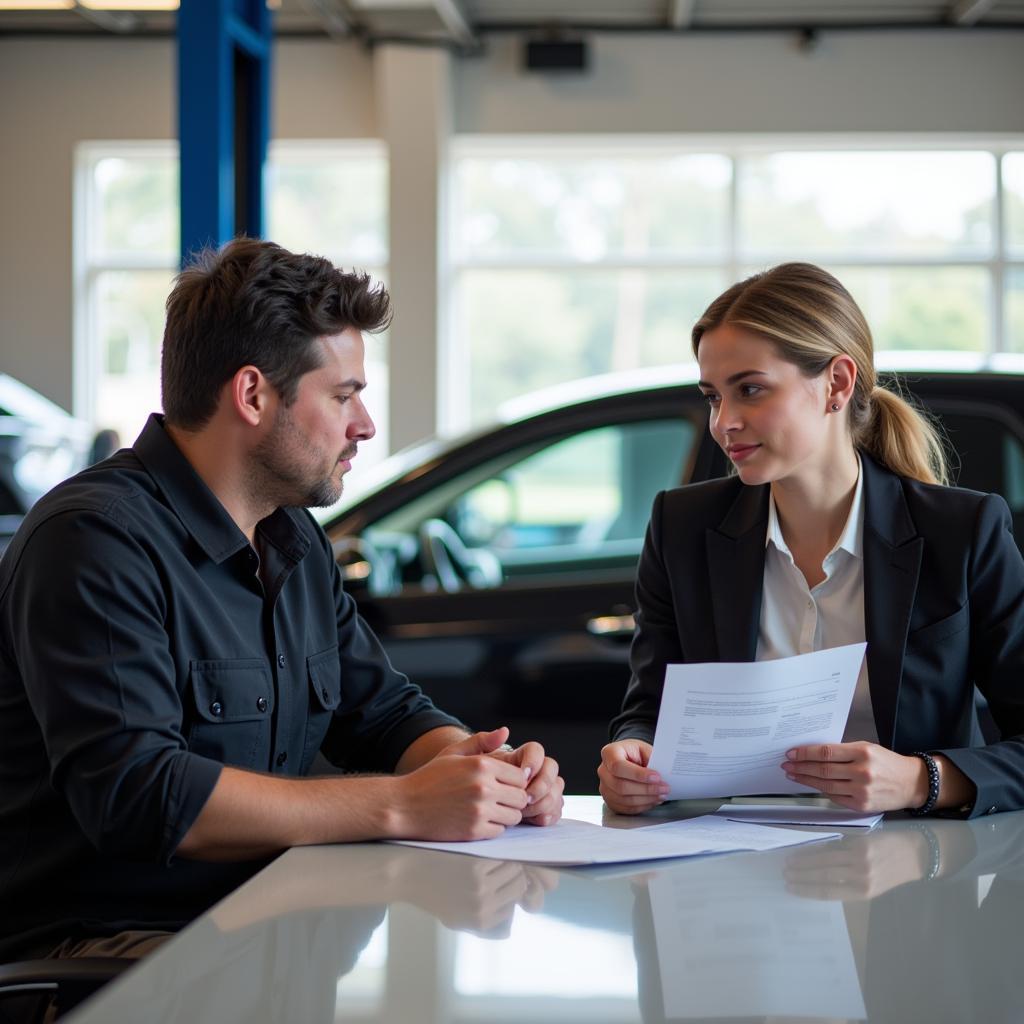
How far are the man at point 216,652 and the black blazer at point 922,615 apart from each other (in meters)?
0.43

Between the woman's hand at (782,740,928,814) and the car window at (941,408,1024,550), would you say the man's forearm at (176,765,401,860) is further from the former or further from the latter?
the car window at (941,408,1024,550)

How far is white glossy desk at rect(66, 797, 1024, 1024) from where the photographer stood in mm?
1055

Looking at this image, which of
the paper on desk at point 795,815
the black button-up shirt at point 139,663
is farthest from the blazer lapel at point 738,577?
the black button-up shirt at point 139,663

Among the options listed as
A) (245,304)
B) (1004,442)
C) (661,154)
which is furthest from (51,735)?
(661,154)

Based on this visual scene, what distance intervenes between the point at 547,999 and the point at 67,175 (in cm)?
943

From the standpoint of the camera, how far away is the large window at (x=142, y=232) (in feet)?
31.7

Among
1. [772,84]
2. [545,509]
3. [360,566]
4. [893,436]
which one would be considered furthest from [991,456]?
[772,84]

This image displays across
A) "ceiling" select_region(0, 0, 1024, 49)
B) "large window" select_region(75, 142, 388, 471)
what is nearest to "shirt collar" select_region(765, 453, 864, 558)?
"ceiling" select_region(0, 0, 1024, 49)

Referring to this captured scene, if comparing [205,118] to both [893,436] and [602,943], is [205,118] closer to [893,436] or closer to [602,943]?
[893,436]

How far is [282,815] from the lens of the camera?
1.52m

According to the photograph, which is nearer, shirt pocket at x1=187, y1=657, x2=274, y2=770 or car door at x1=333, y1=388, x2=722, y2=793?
shirt pocket at x1=187, y1=657, x2=274, y2=770

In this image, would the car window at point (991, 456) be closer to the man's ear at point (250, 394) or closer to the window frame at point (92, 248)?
the man's ear at point (250, 394)

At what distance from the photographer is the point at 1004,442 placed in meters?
3.10

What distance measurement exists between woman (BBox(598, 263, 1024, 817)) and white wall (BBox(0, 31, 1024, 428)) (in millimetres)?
7271
